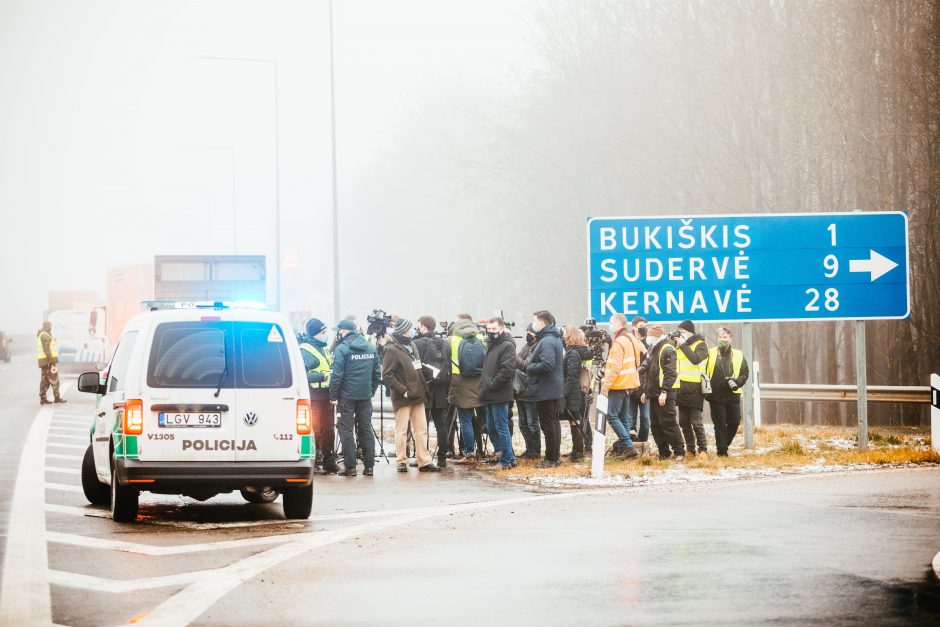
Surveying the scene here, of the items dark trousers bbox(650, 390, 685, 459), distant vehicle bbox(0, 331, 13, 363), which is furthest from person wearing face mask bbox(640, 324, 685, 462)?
distant vehicle bbox(0, 331, 13, 363)

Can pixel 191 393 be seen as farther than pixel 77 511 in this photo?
No

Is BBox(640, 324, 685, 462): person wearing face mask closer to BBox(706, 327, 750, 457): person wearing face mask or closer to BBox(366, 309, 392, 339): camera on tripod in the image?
BBox(706, 327, 750, 457): person wearing face mask

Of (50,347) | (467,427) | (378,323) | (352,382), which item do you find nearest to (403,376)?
(352,382)

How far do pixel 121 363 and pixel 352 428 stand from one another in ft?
→ 14.8

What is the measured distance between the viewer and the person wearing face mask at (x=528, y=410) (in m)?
17.4

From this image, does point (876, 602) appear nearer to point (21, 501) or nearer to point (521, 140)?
point (21, 501)

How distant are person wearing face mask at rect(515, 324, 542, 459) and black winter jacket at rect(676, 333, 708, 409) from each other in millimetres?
1932

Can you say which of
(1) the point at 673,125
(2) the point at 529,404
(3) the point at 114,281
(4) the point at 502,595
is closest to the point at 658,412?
(2) the point at 529,404

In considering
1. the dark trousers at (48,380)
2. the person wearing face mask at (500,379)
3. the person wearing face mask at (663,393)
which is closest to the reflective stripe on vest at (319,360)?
the person wearing face mask at (500,379)

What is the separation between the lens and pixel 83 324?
45.8 meters

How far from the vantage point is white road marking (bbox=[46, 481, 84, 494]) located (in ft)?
49.5

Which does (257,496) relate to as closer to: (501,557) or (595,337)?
(501,557)

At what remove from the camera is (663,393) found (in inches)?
686

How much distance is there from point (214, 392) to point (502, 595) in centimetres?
457
